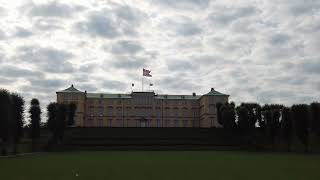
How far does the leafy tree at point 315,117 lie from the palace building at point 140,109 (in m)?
46.0

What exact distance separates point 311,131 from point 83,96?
59854mm

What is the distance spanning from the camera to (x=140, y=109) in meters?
111

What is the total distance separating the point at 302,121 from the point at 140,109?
56.4 meters

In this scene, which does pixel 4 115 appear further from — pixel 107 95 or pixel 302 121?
pixel 107 95

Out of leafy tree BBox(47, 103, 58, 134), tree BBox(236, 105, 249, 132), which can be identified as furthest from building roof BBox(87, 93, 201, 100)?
tree BBox(236, 105, 249, 132)

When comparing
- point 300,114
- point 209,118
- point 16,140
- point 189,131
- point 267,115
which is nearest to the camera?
point 16,140

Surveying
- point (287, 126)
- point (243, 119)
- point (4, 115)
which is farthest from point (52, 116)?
point (287, 126)

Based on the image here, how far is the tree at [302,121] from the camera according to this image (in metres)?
58.6

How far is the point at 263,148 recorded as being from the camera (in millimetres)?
60656

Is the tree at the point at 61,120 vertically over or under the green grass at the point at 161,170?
over

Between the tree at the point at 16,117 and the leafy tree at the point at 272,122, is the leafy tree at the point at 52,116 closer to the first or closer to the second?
the tree at the point at 16,117

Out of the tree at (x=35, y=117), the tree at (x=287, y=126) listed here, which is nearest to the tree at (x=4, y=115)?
the tree at (x=35, y=117)

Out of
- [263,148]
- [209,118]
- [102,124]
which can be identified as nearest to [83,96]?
[102,124]

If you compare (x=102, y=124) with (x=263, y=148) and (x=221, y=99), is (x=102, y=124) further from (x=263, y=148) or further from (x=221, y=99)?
(x=263, y=148)
